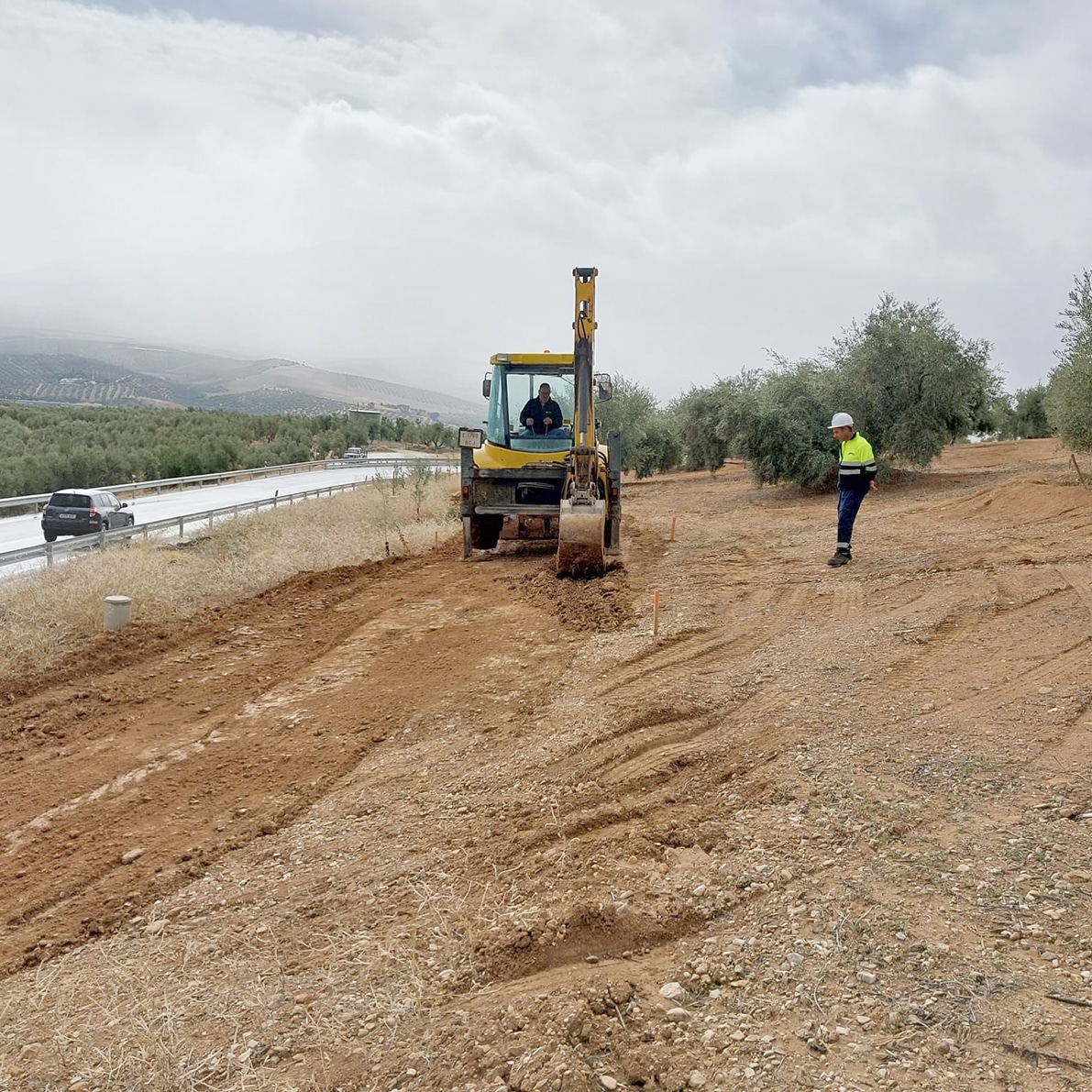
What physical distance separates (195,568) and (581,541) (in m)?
6.50

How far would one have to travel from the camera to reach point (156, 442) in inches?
2138

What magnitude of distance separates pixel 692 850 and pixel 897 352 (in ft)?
68.1

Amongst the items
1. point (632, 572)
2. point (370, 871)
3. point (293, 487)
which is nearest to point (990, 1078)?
point (370, 871)

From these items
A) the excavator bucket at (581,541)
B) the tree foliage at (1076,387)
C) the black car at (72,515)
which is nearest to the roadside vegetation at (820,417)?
the tree foliage at (1076,387)

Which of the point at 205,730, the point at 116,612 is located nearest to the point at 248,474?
the point at 116,612

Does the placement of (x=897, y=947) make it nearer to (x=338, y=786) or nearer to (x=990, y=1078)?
(x=990, y=1078)

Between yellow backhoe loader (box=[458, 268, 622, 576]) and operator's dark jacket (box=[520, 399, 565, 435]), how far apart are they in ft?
0.05

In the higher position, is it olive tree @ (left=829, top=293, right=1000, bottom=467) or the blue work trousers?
olive tree @ (left=829, top=293, right=1000, bottom=467)

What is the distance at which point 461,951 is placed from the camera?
3641 mm

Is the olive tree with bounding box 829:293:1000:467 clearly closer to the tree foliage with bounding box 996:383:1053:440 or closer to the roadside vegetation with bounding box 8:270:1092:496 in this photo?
the roadside vegetation with bounding box 8:270:1092:496

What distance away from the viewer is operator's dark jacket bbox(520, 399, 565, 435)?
543 inches

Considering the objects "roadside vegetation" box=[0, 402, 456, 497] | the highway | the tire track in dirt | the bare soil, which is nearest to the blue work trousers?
the bare soil

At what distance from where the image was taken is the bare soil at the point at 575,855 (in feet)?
9.95

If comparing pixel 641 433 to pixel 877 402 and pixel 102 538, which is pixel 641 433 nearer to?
pixel 877 402
